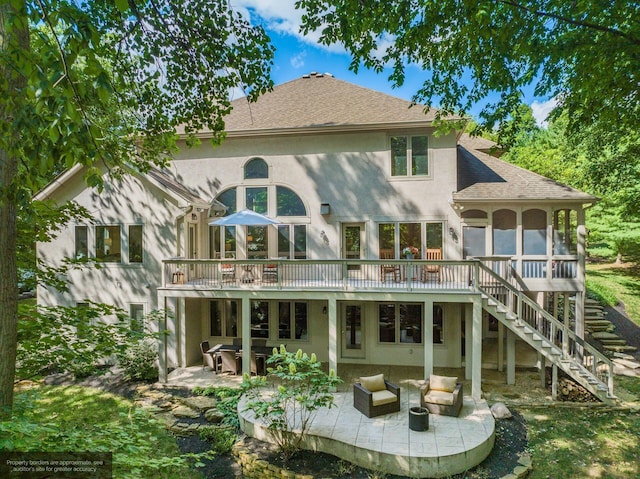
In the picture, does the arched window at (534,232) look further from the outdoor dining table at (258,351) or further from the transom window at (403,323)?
the outdoor dining table at (258,351)

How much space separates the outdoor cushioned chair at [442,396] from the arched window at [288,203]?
7125 mm

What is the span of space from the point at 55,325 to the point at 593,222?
29.0 metres

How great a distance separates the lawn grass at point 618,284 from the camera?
1971cm

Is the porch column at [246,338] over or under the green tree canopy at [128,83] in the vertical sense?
under

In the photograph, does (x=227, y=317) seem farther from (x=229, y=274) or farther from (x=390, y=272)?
(x=390, y=272)

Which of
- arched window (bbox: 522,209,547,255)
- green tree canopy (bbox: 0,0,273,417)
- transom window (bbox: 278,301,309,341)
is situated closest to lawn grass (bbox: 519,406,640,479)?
arched window (bbox: 522,209,547,255)

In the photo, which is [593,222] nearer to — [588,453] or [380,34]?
[588,453]

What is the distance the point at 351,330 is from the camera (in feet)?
46.0

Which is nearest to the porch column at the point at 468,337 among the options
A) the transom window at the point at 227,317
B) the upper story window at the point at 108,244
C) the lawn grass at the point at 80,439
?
the transom window at the point at 227,317

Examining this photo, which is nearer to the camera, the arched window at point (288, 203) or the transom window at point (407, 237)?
the transom window at point (407, 237)

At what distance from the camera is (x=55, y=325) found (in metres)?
6.20

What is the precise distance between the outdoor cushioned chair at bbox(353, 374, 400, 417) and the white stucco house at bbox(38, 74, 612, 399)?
2853 millimetres

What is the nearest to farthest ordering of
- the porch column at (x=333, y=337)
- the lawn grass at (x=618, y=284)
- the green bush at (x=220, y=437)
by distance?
the green bush at (x=220, y=437) → the porch column at (x=333, y=337) → the lawn grass at (x=618, y=284)

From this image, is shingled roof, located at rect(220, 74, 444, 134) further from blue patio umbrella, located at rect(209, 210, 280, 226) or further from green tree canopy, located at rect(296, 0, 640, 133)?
green tree canopy, located at rect(296, 0, 640, 133)
